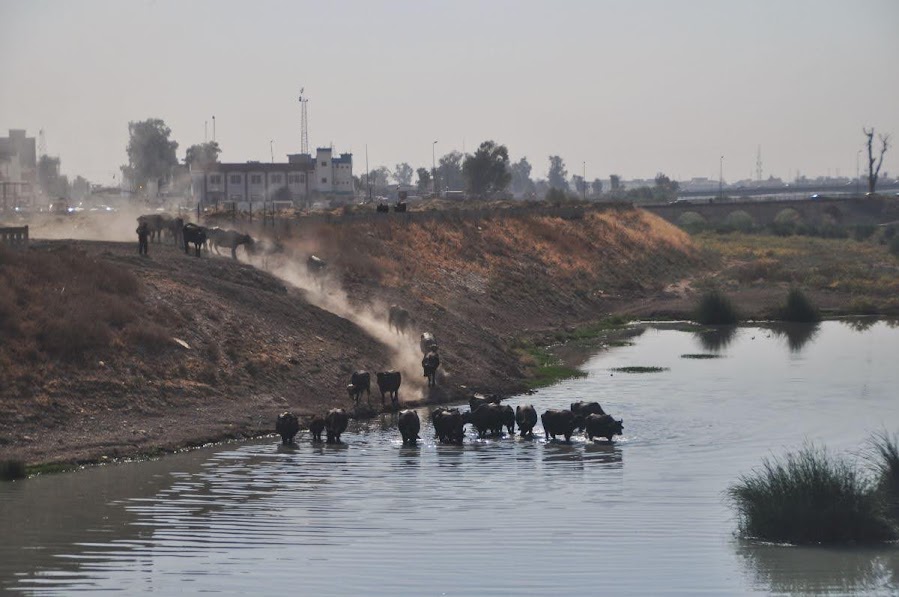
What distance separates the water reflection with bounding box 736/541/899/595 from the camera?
2269 cm

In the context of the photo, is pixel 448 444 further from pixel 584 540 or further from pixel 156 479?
pixel 584 540

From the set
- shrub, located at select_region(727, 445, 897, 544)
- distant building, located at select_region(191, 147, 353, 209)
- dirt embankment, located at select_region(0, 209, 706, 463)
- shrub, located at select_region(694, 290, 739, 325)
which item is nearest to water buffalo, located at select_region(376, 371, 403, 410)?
dirt embankment, located at select_region(0, 209, 706, 463)

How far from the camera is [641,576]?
2283 cm

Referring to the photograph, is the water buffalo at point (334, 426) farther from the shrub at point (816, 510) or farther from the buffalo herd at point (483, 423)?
the shrub at point (816, 510)

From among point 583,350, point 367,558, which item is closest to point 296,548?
point 367,558

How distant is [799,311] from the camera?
76.6m

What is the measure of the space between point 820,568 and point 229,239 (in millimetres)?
37799

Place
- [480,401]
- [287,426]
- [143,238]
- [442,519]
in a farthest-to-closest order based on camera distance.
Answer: [143,238] → [480,401] → [287,426] → [442,519]

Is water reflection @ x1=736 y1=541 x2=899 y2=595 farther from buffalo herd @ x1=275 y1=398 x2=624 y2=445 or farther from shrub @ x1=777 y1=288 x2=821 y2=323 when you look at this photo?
shrub @ x1=777 y1=288 x2=821 y2=323

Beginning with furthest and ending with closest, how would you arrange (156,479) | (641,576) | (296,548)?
(156,479) < (296,548) < (641,576)

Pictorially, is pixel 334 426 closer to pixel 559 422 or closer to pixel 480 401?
pixel 480 401

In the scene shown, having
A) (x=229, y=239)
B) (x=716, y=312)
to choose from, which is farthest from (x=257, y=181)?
(x=229, y=239)

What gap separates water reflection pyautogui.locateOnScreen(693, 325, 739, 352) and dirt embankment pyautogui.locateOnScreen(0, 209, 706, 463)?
7305 mm

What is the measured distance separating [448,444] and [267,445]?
4.59 metres
